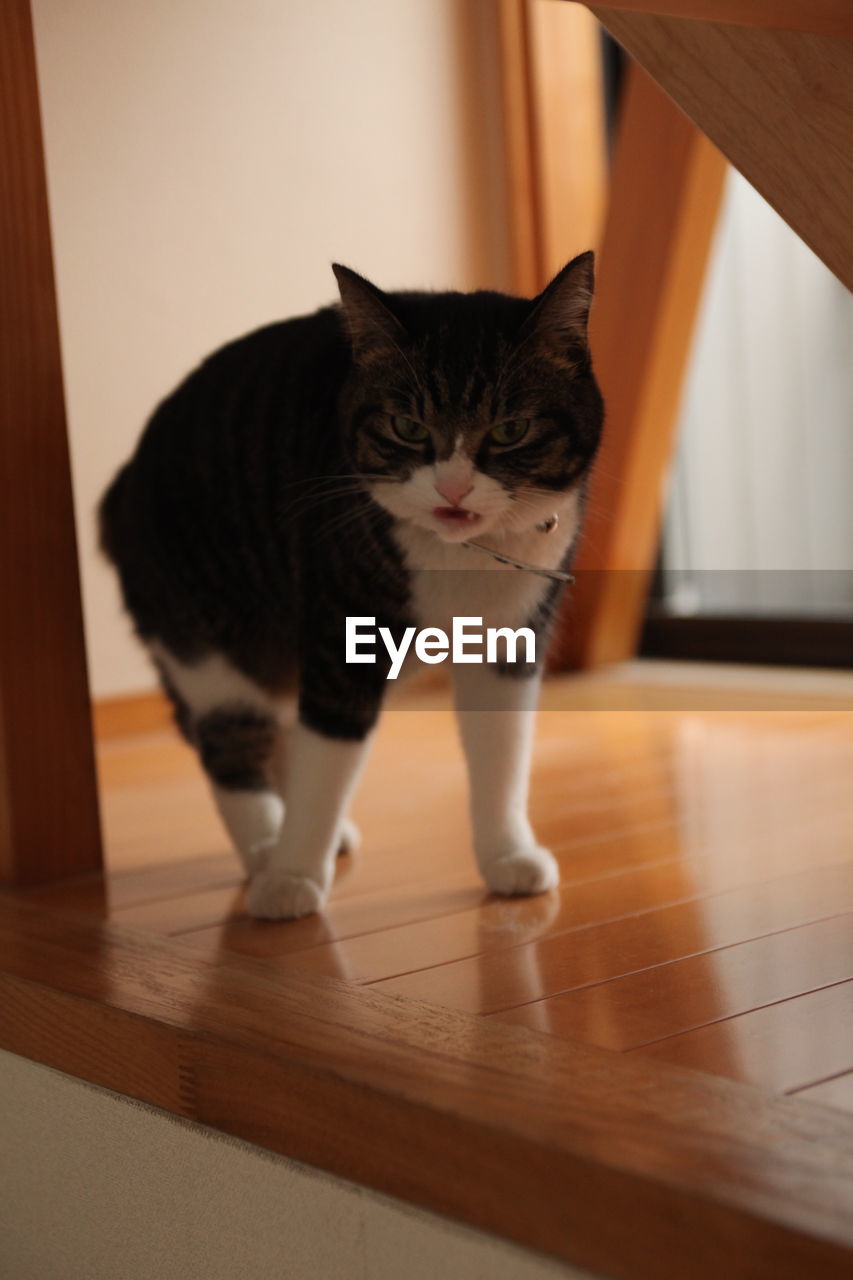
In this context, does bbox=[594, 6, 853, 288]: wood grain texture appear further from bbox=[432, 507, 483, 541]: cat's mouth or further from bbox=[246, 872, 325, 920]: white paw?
bbox=[246, 872, 325, 920]: white paw

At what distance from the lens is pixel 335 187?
272 centimetres

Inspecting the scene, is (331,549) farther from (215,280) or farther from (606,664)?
(606,664)

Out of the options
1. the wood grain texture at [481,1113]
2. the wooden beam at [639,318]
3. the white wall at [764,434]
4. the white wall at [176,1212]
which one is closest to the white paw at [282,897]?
the wood grain texture at [481,1113]

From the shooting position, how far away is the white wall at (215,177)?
2383mm

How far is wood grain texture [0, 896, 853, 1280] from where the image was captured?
0.71 meters

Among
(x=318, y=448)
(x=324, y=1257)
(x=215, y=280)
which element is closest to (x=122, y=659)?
(x=215, y=280)

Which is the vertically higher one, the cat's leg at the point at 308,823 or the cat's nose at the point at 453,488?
the cat's nose at the point at 453,488

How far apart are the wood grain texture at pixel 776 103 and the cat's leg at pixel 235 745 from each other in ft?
2.45

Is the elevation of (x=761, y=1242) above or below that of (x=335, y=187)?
below

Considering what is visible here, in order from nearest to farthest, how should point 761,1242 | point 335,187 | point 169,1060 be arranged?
point 761,1242 → point 169,1060 → point 335,187

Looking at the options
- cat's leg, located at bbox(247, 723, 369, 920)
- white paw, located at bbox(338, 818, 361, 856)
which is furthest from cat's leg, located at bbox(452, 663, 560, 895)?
white paw, located at bbox(338, 818, 361, 856)

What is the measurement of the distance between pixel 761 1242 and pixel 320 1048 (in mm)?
360

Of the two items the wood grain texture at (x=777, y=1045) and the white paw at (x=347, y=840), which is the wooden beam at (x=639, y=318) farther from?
the wood grain texture at (x=777, y=1045)

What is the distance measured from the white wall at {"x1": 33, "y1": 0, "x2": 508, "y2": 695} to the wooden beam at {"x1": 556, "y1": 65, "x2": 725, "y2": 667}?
0.36 metres
